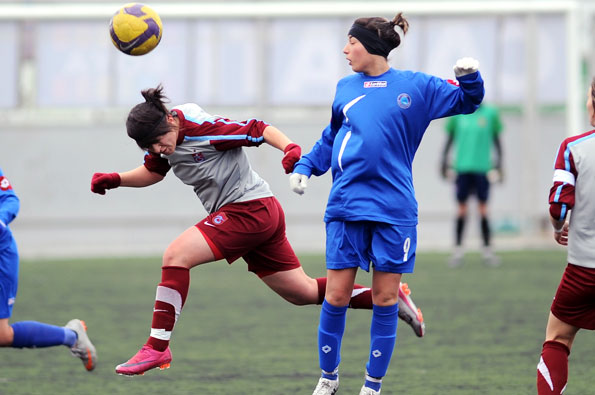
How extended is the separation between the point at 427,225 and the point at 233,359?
34.3 feet

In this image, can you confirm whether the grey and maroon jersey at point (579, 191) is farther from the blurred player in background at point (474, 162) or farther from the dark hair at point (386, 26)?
the blurred player in background at point (474, 162)

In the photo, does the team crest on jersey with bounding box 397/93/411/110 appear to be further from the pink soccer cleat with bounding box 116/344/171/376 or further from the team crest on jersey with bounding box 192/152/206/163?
the pink soccer cleat with bounding box 116/344/171/376

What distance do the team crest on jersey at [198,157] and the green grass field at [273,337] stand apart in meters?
1.37

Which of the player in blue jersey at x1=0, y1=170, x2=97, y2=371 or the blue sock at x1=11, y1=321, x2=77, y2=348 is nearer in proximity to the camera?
the player in blue jersey at x1=0, y1=170, x2=97, y2=371

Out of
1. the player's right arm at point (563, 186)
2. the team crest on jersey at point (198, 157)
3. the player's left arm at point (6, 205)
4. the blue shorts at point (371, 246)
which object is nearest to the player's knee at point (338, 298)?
the blue shorts at point (371, 246)

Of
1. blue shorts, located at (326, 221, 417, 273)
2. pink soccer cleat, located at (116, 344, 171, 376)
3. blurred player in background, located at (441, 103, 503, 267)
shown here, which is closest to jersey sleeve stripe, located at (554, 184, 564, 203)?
blue shorts, located at (326, 221, 417, 273)

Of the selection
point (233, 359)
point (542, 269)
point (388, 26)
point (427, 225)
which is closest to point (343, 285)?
point (388, 26)

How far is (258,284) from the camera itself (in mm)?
11312

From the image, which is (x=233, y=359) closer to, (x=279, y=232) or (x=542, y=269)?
(x=279, y=232)

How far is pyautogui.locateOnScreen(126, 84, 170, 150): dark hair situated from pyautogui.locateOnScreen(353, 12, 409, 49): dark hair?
113 centimetres

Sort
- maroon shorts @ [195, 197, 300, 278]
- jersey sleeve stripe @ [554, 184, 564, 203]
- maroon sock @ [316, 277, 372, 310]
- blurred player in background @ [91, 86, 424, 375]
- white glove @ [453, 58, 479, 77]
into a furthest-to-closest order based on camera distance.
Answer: maroon sock @ [316, 277, 372, 310], maroon shorts @ [195, 197, 300, 278], blurred player in background @ [91, 86, 424, 375], white glove @ [453, 58, 479, 77], jersey sleeve stripe @ [554, 184, 564, 203]

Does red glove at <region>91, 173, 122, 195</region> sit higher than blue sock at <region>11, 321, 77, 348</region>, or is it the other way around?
red glove at <region>91, 173, 122, 195</region>

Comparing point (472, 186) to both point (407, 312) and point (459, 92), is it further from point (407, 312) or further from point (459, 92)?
point (459, 92)

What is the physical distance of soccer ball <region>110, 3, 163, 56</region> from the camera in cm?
577
